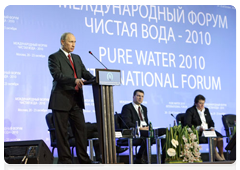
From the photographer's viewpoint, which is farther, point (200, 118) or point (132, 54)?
point (132, 54)

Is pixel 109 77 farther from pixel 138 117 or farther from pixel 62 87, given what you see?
pixel 138 117

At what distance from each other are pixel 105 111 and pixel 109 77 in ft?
0.87

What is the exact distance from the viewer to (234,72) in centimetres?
688

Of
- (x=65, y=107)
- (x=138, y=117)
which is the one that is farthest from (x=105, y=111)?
(x=138, y=117)

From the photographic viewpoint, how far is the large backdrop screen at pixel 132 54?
5137 millimetres

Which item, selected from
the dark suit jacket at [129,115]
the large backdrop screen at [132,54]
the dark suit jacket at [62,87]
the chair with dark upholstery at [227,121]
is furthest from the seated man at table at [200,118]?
the dark suit jacket at [62,87]

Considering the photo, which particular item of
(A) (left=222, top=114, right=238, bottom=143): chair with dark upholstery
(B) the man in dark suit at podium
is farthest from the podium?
(A) (left=222, top=114, right=238, bottom=143): chair with dark upholstery

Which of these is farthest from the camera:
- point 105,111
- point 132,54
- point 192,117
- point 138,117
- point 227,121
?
point 132,54

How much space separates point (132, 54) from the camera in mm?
6004

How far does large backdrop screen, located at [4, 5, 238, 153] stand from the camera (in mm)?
5137

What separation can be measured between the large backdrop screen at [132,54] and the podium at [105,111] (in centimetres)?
235

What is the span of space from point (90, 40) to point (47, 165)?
2.88 m

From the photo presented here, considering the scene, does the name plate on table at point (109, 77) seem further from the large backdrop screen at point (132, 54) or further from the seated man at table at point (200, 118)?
the seated man at table at point (200, 118)
